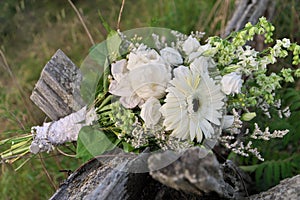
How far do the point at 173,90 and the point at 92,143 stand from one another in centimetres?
35

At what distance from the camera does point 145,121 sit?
127 centimetres

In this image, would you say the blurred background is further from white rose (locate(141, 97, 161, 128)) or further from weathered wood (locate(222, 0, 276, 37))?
white rose (locate(141, 97, 161, 128))

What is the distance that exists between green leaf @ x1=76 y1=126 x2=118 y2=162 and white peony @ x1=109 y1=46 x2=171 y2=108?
17cm

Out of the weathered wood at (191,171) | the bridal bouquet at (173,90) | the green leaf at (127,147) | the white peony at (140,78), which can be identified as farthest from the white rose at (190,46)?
the weathered wood at (191,171)

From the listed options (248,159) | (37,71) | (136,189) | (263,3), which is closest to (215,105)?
(136,189)

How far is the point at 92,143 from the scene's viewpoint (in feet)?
4.61

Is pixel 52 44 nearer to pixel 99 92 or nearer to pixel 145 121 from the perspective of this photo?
pixel 99 92

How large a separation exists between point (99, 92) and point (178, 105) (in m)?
0.32

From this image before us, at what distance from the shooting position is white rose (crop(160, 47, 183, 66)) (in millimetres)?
1334

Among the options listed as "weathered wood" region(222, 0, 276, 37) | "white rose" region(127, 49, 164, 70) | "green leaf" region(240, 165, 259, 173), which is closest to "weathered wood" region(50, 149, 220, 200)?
"white rose" region(127, 49, 164, 70)

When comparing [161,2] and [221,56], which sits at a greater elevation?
[161,2]

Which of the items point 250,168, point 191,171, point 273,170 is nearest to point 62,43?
point 250,168

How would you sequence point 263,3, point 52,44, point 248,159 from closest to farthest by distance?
point 248,159, point 263,3, point 52,44

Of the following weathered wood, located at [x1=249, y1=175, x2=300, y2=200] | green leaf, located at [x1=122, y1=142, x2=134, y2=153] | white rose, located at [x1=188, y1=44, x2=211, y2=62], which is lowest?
weathered wood, located at [x1=249, y1=175, x2=300, y2=200]
